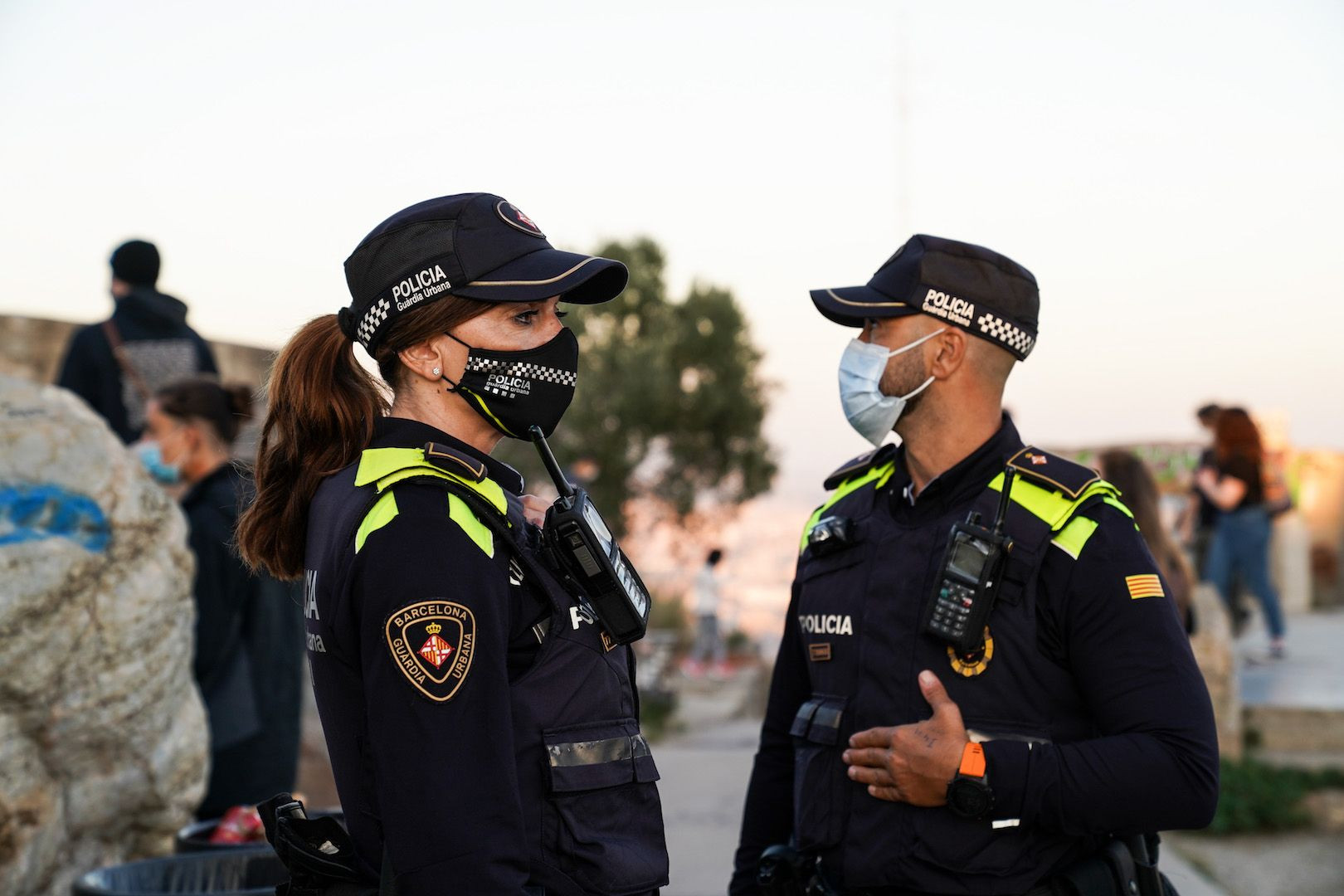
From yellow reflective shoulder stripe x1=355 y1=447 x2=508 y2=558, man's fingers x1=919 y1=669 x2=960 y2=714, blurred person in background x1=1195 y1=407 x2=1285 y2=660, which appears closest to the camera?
yellow reflective shoulder stripe x1=355 y1=447 x2=508 y2=558

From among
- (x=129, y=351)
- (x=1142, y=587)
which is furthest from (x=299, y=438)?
(x=129, y=351)

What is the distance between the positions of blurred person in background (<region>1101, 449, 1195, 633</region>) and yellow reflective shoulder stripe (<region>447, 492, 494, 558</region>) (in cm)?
414

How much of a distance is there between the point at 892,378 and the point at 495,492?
3.97ft

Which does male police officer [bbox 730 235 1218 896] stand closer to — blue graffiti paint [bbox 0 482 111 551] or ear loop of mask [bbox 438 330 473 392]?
ear loop of mask [bbox 438 330 473 392]

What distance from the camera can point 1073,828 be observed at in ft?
8.11

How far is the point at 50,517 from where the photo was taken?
381cm

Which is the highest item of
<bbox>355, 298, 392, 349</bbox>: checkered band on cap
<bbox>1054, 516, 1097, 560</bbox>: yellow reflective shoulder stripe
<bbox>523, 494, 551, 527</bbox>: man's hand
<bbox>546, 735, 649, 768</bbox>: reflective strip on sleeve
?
<bbox>355, 298, 392, 349</bbox>: checkered band on cap

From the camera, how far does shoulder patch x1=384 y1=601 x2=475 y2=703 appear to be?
188cm

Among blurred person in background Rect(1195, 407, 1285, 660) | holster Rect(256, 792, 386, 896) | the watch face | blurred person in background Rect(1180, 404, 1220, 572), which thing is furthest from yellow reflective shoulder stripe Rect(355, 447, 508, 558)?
blurred person in background Rect(1180, 404, 1220, 572)

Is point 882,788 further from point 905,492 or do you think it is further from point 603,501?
point 603,501

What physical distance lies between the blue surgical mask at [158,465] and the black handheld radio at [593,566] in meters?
3.49

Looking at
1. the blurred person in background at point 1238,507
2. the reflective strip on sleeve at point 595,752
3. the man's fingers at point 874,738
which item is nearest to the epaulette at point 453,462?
the reflective strip on sleeve at point 595,752

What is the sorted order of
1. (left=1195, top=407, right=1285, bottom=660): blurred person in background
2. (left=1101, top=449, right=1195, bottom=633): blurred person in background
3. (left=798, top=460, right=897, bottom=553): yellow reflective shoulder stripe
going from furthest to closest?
(left=1195, top=407, right=1285, bottom=660): blurred person in background
(left=1101, top=449, right=1195, bottom=633): blurred person in background
(left=798, top=460, right=897, bottom=553): yellow reflective shoulder stripe

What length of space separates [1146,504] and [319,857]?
178 inches
